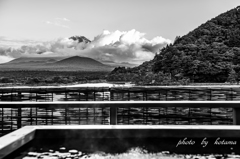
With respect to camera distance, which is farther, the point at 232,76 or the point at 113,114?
the point at 232,76

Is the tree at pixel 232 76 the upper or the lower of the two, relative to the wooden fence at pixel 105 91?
upper

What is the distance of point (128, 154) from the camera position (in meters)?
4.34

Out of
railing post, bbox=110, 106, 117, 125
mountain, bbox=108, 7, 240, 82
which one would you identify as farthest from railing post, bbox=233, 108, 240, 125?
mountain, bbox=108, 7, 240, 82

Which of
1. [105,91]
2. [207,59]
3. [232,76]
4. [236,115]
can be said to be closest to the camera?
[236,115]

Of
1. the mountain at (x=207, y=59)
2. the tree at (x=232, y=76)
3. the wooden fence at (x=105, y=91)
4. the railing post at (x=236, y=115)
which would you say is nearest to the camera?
the railing post at (x=236, y=115)

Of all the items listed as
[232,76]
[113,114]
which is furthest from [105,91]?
[232,76]

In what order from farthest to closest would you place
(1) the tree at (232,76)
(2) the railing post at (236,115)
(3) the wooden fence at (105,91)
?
(1) the tree at (232,76)
(3) the wooden fence at (105,91)
(2) the railing post at (236,115)

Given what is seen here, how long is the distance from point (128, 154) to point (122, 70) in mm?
117261

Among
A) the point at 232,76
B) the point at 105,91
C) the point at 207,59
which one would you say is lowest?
the point at 105,91

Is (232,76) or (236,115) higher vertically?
(232,76)

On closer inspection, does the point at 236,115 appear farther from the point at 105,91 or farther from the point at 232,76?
the point at 232,76

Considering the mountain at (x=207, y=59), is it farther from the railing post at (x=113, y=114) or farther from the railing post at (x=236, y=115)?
the railing post at (x=113, y=114)

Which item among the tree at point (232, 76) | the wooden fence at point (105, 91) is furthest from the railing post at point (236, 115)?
the tree at point (232, 76)

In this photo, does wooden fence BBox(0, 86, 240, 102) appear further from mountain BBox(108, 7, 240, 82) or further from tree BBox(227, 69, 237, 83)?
mountain BBox(108, 7, 240, 82)
